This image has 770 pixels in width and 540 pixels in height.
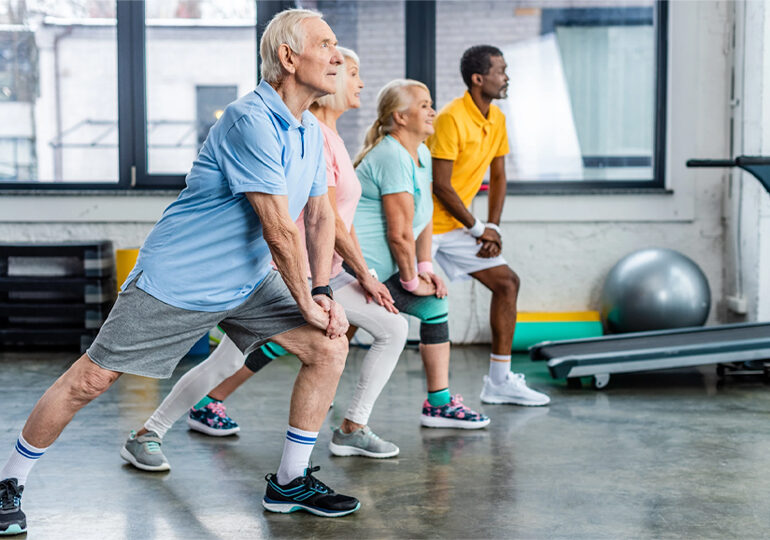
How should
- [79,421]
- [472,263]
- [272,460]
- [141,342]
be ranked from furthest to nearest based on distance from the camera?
[472,263], [79,421], [272,460], [141,342]

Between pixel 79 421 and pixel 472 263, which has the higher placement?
pixel 472 263

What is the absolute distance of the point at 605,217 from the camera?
6039 millimetres

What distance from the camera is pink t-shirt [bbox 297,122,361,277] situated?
3.18m

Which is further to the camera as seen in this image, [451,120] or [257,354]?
[451,120]

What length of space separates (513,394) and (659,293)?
1.52 metres

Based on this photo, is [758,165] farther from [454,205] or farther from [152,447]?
[152,447]

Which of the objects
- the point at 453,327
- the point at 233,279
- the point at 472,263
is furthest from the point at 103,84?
the point at 233,279

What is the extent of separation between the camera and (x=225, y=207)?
2496 mm

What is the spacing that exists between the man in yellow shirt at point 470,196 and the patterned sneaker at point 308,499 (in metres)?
1.59

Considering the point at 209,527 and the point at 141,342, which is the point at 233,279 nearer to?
the point at 141,342

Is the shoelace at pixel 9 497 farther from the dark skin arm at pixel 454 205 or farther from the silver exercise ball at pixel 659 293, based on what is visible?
the silver exercise ball at pixel 659 293

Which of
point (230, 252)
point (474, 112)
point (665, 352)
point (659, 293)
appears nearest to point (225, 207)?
point (230, 252)

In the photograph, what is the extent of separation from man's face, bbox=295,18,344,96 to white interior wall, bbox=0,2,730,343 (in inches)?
139

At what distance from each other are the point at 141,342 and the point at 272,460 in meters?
0.99
